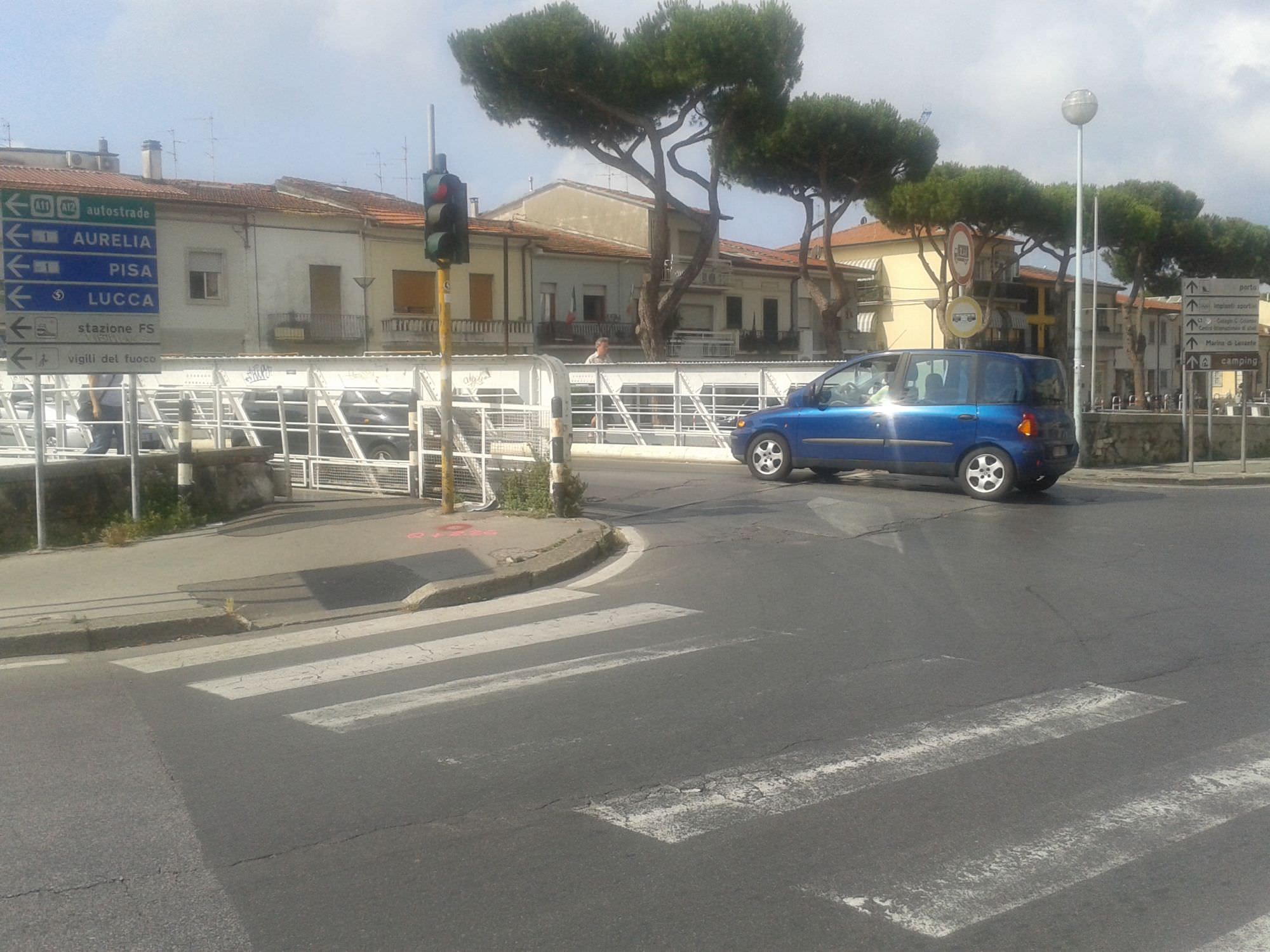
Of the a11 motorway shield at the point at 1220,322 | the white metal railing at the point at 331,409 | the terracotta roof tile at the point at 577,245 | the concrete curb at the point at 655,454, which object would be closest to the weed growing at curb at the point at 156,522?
the white metal railing at the point at 331,409

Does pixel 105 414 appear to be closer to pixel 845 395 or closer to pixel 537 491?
pixel 537 491

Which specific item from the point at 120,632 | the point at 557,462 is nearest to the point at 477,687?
the point at 120,632

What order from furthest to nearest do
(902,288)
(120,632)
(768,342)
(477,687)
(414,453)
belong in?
(902,288) → (768,342) → (414,453) → (120,632) → (477,687)

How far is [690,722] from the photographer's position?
5.86m

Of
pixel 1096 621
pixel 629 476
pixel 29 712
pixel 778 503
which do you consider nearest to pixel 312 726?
pixel 29 712

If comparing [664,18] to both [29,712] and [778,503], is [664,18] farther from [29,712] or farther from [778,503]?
[29,712]

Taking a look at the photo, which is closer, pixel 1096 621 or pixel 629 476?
pixel 1096 621

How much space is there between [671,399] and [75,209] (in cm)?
1284

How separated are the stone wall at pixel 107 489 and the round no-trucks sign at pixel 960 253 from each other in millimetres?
9074

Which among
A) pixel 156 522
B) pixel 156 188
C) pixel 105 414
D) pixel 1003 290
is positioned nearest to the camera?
pixel 156 522

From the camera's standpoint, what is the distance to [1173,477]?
58.6ft

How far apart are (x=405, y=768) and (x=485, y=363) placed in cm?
958

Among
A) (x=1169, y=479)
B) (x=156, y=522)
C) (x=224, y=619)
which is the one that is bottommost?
(x=224, y=619)

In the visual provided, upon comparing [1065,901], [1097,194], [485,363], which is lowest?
[1065,901]
